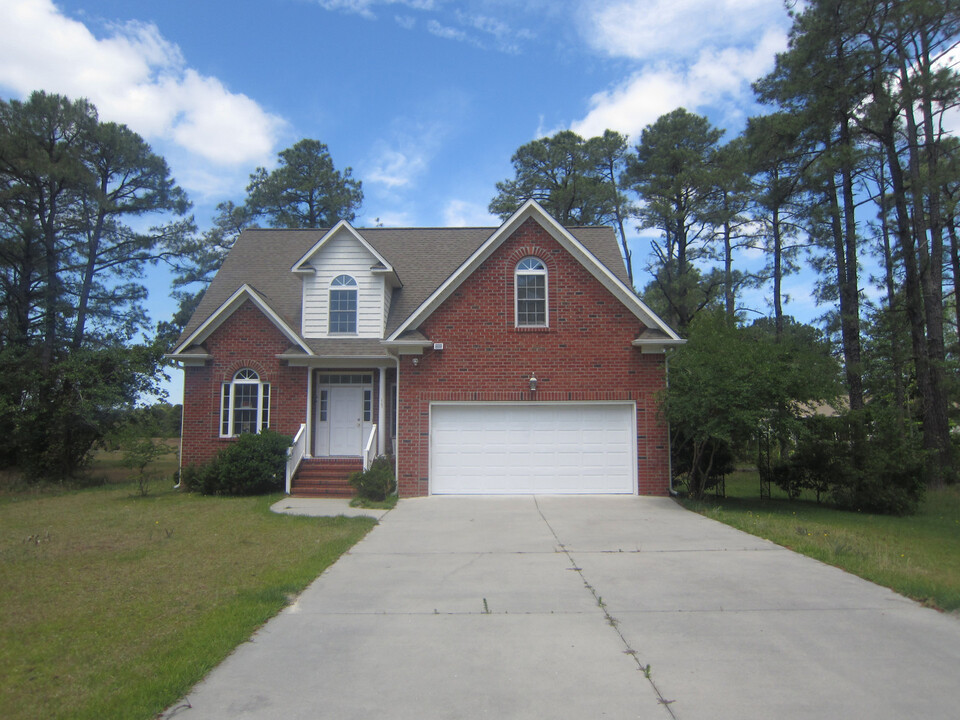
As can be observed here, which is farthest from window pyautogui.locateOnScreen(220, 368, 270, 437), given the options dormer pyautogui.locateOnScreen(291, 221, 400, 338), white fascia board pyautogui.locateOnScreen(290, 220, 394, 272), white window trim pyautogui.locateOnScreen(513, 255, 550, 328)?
white window trim pyautogui.locateOnScreen(513, 255, 550, 328)

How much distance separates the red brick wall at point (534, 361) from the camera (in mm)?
15258

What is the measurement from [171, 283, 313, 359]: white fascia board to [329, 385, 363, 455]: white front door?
1.59m

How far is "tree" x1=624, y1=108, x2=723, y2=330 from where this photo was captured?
3177cm

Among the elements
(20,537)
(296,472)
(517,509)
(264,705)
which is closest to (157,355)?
(296,472)

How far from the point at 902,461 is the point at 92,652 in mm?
15669

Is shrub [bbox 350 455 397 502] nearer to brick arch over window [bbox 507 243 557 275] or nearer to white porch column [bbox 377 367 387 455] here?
white porch column [bbox 377 367 387 455]

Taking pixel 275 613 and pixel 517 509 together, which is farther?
pixel 517 509

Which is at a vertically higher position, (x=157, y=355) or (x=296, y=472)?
(x=157, y=355)

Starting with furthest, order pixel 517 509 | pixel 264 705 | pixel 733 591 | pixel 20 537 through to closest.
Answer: pixel 517 509, pixel 20 537, pixel 733 591, pixel 264 705

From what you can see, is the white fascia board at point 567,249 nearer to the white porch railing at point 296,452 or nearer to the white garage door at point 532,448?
the white garage door at point 532,448

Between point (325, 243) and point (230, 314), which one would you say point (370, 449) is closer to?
point (230, 314)

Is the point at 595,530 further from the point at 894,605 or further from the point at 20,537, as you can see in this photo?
the point at 20,537

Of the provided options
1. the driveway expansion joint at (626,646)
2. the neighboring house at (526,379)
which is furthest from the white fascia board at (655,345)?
the driveway expansion joint at (626,646)

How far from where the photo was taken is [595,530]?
11.0 meters
